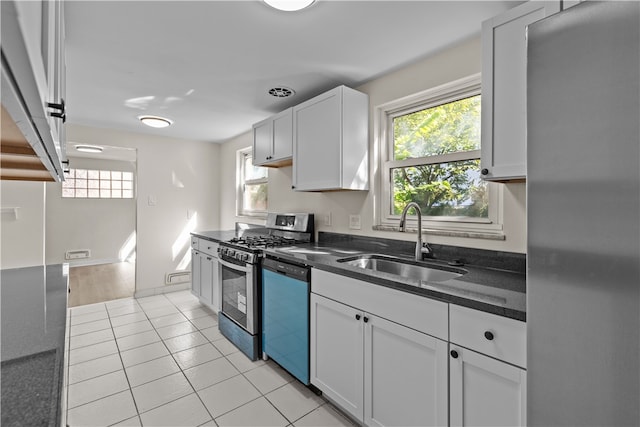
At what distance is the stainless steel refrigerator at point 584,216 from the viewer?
0.62 meters

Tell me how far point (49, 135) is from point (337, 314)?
150 centimetres

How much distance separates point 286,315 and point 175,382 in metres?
0.92

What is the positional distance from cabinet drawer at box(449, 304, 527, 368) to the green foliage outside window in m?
0.91

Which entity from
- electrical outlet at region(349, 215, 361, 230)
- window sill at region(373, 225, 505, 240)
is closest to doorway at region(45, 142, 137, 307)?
electrical outlet at region(349, 215, 361, 230)

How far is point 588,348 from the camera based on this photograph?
68cm

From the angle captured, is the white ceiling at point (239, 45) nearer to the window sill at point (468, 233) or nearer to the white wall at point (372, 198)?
the white wall at point (372, 198)

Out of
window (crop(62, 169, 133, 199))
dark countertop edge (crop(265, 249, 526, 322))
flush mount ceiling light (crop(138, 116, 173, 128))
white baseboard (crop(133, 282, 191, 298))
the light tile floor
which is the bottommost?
the light tile floor

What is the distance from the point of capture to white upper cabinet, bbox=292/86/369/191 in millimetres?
2270

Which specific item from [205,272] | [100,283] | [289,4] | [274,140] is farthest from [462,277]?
[100,283]

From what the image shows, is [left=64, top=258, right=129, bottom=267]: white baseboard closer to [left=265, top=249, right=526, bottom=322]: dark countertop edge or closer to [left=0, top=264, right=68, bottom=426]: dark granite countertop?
[left=0, top=264, right=68, bottom=426]: dark granite countertop

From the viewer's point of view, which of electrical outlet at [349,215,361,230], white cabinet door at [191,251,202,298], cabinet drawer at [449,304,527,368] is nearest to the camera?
cabinet drawer at [449,304,527,368]

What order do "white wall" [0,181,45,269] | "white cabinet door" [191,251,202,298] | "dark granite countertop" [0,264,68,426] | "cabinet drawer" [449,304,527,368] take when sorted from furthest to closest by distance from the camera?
"white cabinet door" [191,251,202,298], "white wall" [0,181,45,269], "cabinet drawer" [449,304,527,368], "dark granite countertop" [0,264,68,426]

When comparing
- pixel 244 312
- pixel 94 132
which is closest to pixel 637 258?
pixel 244 312

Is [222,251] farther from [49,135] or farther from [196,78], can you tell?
[49,135]
